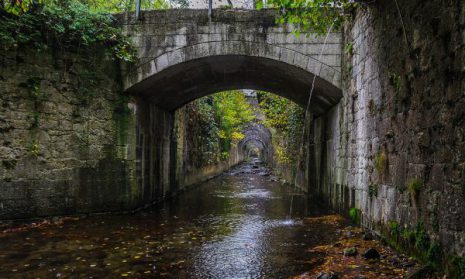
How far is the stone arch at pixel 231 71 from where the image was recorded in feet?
29.3

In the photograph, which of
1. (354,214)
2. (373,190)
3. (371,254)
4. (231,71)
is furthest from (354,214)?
(231,71)

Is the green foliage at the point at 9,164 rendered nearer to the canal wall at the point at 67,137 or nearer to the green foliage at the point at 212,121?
the canal wall at the point at 67,137

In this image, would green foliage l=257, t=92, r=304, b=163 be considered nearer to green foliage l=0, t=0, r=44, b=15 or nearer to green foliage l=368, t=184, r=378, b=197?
green foliage l=368, t=184, r=378, b=197

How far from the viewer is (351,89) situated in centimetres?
819

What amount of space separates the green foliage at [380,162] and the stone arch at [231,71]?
3.02m

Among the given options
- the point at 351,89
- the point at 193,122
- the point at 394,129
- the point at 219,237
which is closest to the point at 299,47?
the point at 351,89

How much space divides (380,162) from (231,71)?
564cm

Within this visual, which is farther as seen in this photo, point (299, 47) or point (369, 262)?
point (299, 47)

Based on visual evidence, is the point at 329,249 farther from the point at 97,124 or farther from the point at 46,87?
the point at 46,87

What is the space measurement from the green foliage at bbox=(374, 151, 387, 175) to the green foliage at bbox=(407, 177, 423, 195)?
104cm

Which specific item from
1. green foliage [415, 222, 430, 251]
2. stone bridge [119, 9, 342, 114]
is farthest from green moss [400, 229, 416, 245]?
stone bridge [119, 9, 342, 114]

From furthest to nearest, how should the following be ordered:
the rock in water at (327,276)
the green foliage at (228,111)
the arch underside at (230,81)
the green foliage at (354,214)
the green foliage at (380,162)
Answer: the green foliage at (228,111) < the arch underside at (230,81) < the green foliage at (354,214) < the green foliage at (380,162) < the rock in water at (327,276)

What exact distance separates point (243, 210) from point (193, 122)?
27.9 feet

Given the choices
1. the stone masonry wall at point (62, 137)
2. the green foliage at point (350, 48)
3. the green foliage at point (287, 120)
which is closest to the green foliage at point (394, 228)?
the green foliage at point (350, 48)
